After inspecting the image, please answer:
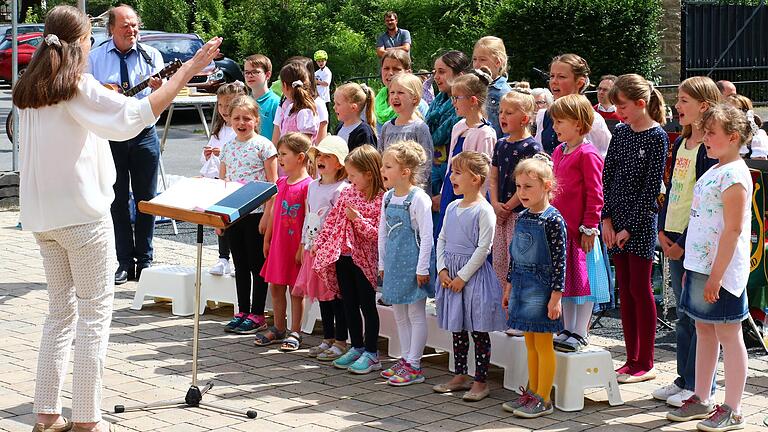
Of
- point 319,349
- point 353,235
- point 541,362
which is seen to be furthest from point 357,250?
point 541,362

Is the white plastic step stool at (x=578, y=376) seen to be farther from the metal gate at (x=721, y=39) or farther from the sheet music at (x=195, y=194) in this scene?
the metal gate at (x=721, y=39)

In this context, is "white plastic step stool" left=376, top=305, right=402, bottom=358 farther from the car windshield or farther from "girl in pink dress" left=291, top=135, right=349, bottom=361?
the car windshield

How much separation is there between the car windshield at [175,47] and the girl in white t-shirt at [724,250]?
18715mm

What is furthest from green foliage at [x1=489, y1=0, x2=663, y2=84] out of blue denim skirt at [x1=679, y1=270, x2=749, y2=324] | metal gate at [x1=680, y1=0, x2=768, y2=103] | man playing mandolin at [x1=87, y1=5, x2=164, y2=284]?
blue denim skirt at [x1=679, y1=270, x2=749, y2=324]

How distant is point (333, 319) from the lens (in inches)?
286

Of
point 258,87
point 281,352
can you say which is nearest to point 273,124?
point 258,87

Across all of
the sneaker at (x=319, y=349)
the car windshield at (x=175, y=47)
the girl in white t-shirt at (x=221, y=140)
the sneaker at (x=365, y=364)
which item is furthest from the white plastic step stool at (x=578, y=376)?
the car windshield at (x=175, y=47)

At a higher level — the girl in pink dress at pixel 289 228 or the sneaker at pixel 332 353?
the girl in pink dress at pixel 289 228

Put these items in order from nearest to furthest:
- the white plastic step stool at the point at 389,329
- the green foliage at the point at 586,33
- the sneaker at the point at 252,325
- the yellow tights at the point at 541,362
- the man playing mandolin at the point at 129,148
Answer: the yellow tights at the point at 541,362, the white plastic step stool at the point at 389,329, the sneaker at the point at 252,325, the man playing mandolin at the point at 129,148, the green foliage at the point at 586,33

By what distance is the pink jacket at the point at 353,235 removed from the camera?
6.84 metres

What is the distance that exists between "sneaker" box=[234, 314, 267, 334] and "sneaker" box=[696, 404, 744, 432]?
3.27m

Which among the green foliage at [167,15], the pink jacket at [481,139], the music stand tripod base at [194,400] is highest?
the green foliage at [167,15]

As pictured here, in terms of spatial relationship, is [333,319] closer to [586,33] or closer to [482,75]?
[482,75]

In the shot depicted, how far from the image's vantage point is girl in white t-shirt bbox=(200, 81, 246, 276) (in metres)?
8.55
